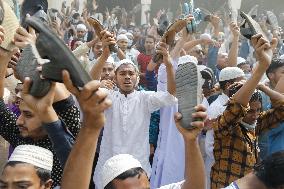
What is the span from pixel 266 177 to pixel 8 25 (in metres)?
1.66

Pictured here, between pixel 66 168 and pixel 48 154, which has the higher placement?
pixel 66 168

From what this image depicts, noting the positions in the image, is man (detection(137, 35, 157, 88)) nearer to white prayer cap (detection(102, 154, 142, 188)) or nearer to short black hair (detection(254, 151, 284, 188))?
white prayer cap (detection(102, 154, 142, 188))

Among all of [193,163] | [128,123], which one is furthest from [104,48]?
[193,163]

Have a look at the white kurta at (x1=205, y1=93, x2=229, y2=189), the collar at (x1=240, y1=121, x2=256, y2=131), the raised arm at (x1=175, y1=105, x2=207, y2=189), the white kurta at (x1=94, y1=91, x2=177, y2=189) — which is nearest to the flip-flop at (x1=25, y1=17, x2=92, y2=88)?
the raised arm at (x1=175, y1=105, x2=207, y2=189)

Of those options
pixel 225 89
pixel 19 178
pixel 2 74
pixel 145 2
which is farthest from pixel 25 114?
pixel 145 2

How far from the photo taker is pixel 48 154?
2.95 metres

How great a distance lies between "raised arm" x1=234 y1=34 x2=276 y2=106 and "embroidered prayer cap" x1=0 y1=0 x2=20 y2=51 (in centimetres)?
143

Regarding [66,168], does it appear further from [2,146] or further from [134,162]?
[2,146]

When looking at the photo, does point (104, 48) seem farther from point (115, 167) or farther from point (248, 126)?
point (115, 167)

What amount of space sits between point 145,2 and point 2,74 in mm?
19539

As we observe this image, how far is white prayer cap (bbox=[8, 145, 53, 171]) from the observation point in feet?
9.41

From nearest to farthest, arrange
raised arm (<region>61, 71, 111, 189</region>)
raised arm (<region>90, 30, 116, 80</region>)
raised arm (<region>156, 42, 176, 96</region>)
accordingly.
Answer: raised arm (<region>61, 71, 111, 189</region>)
raised arm (<region>90, 30, 116, 80</region>)
raised arm (<region>156, 42, 176, 96</region>)

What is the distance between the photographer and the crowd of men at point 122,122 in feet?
6.77

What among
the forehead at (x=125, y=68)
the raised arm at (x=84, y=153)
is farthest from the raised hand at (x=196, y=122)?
the forehead at (x=125, y=68)
